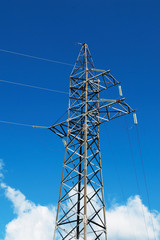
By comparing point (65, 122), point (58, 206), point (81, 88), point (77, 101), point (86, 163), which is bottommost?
point (58, 206)

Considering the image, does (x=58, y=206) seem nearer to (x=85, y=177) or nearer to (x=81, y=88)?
(x=85, y=177)

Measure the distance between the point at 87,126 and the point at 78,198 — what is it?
5.31 meters

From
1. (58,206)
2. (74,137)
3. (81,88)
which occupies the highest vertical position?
(81,88)

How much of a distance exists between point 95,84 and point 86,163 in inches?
324

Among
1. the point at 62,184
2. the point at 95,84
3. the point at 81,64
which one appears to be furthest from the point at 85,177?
the point at 81,64

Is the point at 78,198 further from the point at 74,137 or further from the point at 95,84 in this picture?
the point at 95,84

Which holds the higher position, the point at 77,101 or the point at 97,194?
the point at 77,101

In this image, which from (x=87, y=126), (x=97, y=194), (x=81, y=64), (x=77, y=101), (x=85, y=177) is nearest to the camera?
(x=85, y=177)

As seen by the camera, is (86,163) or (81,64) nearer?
(86,163)

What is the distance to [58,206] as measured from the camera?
15.7 metres

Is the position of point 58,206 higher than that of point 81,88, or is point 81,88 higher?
point 81,88

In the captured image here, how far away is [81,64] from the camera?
23.3 m

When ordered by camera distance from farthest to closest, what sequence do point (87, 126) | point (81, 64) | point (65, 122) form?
point (81, 64)
point (65, 122)
point (87, 126)

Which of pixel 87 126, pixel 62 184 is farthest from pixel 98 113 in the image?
pixel 62 184
